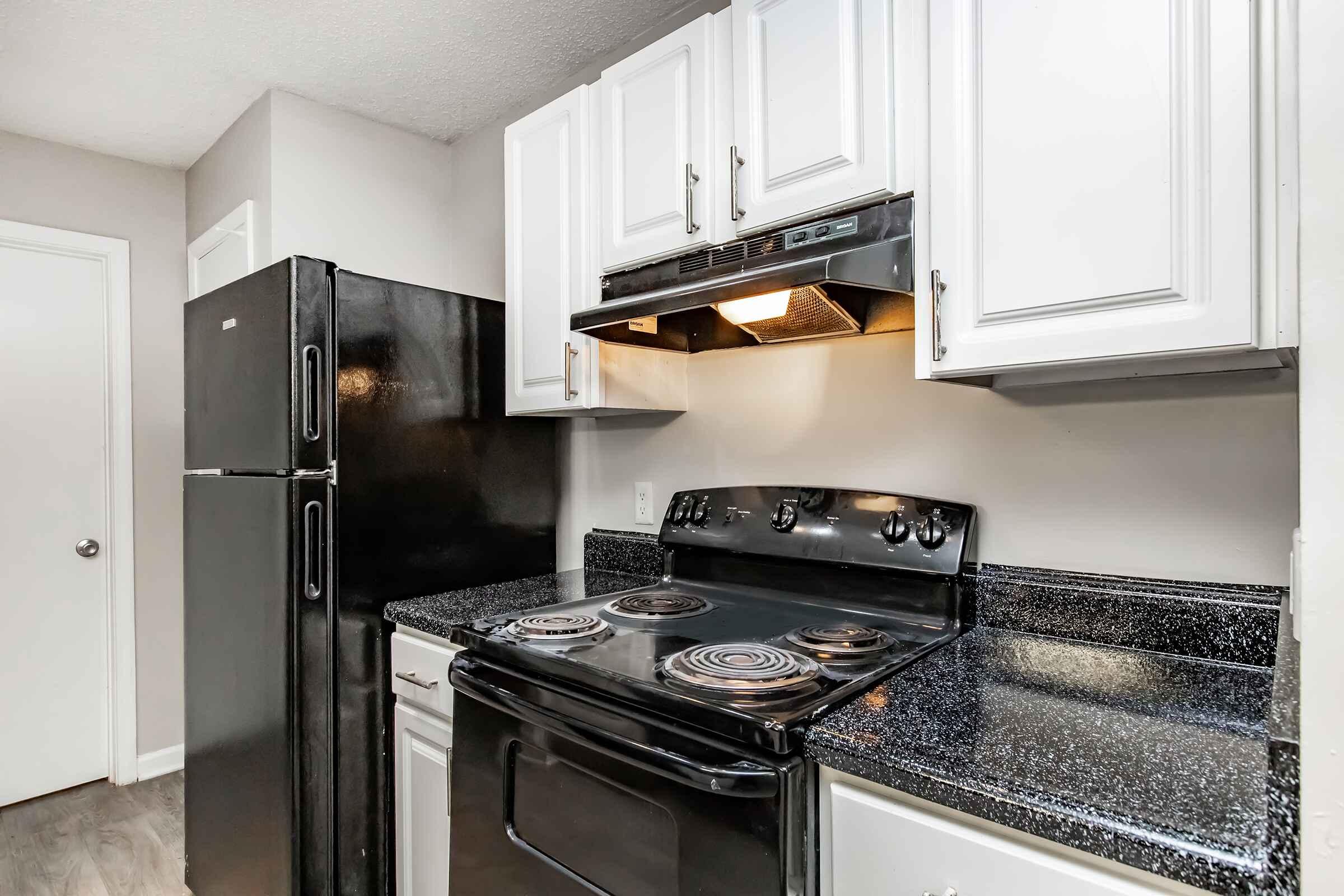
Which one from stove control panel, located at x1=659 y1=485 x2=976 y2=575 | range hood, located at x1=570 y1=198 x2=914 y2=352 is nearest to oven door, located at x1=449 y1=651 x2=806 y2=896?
stove control panel, located at x1=659 y1=485 x2=976 y2=575

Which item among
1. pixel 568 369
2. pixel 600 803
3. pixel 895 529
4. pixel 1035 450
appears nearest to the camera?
pixel 600 803

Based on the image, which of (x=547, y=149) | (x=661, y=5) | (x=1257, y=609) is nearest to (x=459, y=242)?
(x=547, y=149)

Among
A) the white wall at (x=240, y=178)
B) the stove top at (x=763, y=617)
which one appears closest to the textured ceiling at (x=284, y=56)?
the white wall at (x=240, y=178)

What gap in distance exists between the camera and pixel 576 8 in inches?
77.0

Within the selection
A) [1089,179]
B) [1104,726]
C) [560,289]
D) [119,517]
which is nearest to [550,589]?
[560,289]

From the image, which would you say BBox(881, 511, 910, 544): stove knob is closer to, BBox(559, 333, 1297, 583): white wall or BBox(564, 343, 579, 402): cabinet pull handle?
BBox(559, 333, 1297, 583): white wall

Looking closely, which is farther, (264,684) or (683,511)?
(683,511)

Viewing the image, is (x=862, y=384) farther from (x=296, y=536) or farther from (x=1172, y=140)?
(x=296, y=536)

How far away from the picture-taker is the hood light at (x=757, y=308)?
1.50 m

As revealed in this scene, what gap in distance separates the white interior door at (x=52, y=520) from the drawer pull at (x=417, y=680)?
196 cm

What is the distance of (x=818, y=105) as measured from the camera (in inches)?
51.4

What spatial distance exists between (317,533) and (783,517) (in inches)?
42.8

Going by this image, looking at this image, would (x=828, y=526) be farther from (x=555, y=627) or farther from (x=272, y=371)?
(x=272, y=371)

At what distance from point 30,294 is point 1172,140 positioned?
11.6 ft
